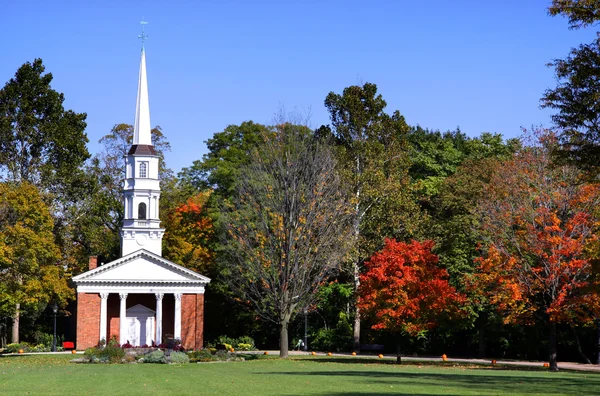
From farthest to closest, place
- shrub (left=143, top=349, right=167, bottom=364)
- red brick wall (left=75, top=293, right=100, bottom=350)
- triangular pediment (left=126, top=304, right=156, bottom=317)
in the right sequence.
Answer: triangular pediment (left=126, top=304, right=156, bottom=317)
red brick wall (left=75, top=293, right=100, bottom=350)
shrub (left=143, top=349, right=167, bottom=364)

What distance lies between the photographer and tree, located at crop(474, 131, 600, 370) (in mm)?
42656

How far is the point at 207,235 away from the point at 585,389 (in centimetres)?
5117

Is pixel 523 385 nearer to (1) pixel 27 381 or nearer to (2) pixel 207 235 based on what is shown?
(1) pixel 27 381

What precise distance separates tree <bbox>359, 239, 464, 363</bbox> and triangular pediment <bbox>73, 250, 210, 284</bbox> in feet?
71.8

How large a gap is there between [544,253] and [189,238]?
37.3 metres

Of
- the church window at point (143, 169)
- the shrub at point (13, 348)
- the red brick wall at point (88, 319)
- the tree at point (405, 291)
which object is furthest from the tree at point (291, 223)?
the shrub at point (13, 348)

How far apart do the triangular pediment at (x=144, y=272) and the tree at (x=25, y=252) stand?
212 inches

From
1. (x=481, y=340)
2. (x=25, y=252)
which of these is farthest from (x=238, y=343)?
(x=481, y=340)

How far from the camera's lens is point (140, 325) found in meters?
67.2

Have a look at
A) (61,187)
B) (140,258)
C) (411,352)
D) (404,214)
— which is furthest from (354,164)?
(61,187)

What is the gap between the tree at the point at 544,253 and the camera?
140 ft

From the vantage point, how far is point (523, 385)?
25469mm

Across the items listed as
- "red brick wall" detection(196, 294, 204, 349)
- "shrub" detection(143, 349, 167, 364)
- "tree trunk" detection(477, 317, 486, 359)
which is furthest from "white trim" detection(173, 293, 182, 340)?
"tree trunk" detection(477, 317, 486, 359)

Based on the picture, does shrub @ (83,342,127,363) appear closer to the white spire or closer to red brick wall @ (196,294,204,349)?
red brick wall @ (196,294,204,349)
